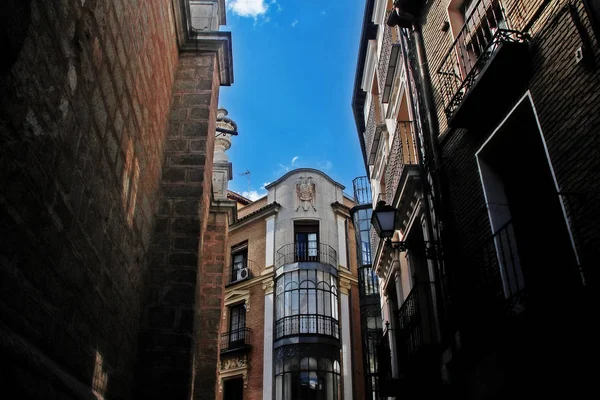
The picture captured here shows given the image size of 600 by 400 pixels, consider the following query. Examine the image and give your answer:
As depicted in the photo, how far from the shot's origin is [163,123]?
707cm

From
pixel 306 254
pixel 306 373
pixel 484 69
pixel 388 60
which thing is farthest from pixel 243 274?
pixel 484 69

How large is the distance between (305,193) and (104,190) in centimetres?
2134

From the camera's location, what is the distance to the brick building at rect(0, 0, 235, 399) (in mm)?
2955

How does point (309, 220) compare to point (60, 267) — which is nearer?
point (60, 267)

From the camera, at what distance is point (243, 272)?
24641 millimetres

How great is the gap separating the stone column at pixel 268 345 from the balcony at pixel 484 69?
15.7 m

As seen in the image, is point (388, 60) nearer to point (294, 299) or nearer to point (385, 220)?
point (385, 220)

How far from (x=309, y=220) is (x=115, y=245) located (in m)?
20.4

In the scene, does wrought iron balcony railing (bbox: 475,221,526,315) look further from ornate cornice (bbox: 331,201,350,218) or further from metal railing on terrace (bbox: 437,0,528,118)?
ornate cornice (bbox: 331,201,350,218)

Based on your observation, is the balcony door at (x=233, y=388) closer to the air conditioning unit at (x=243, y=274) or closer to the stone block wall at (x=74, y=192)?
the air conditioning unit at (x=243, y=274)

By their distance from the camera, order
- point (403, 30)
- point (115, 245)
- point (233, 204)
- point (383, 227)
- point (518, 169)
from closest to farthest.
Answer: point (115, 245)
point (518, 169)
point (383, 227)
point (403, 30)
point (233, 204)

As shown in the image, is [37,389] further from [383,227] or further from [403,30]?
[403,30]

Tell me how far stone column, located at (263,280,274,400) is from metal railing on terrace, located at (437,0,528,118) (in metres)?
15.7

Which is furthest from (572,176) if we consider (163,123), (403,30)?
(403,30)
